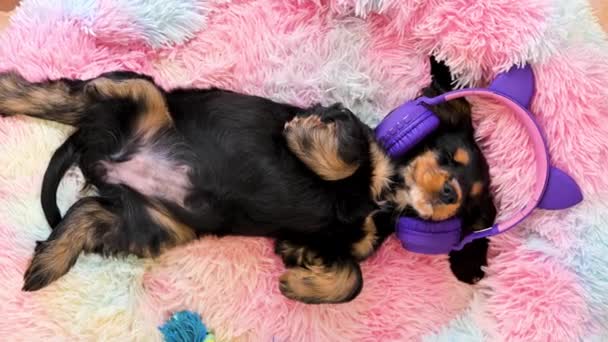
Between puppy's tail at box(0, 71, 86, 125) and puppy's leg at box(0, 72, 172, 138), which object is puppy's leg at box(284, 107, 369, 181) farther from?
puppy's tail at box(0, 71, 86, 125)

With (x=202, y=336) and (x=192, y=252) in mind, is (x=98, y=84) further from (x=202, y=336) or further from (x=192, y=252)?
(x=202, y=336)

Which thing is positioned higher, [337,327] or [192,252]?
[192,252]

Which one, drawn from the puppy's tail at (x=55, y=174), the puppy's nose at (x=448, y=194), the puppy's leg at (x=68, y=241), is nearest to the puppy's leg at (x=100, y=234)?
the puppy's leg at (x=68, y=241)

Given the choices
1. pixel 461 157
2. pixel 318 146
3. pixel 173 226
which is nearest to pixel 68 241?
pixel 173 226

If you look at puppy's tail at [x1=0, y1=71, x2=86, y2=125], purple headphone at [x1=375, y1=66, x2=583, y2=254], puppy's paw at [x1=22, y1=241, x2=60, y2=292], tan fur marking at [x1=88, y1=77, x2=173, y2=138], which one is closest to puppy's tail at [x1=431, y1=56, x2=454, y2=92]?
purple headphone at [x1=375, y1=66, x2=583, y2=254]

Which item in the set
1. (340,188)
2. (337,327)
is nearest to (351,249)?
(340,188)

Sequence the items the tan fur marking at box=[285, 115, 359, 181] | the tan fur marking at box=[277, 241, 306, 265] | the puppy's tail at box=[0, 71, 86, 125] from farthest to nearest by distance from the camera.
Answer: the tan fur marking at box=[277, 241, 306, 265]
the puppy's tail at box=[0, 71, 86, 125]
the tan fur marking at box=[285, 115, 359, 181]

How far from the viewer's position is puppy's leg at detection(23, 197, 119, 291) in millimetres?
1793

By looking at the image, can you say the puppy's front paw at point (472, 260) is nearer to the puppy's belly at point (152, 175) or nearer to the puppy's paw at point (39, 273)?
the puppy's belly at point (152, 175)

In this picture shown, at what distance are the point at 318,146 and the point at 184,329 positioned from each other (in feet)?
2.48

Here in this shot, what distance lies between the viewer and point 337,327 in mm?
2045

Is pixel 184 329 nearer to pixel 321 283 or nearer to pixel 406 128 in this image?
pixel 321 283

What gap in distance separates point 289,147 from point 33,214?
850mm

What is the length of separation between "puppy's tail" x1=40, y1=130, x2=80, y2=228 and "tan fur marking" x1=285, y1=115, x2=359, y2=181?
2.17ft
